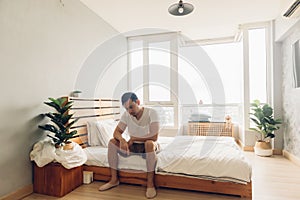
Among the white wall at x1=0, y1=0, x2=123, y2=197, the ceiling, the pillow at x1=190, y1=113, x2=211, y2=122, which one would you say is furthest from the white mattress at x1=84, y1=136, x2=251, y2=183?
the ceiling

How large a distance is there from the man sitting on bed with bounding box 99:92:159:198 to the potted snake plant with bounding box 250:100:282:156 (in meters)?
2.37

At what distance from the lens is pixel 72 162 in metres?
2.23

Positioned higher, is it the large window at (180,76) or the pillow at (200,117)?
the large window at (180,76)

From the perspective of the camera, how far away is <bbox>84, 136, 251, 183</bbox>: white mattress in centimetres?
209

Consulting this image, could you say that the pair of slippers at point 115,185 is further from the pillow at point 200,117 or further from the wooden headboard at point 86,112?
the pillow at point 200,117

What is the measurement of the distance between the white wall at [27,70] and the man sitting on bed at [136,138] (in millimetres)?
951

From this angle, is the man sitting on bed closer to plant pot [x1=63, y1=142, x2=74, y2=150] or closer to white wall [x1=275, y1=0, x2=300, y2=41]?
plant pot [x1=63, y1=142, x2=74, y2=150]

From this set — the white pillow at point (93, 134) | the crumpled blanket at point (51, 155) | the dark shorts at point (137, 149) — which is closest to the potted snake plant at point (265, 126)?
the dark shorts at point (137, 149)

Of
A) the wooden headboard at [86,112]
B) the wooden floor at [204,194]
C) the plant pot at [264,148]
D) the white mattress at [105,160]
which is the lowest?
the wooden floor at [204,194]

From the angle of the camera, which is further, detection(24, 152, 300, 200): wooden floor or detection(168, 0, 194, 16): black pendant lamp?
detection(168, 0, 194, 16): black pendant lamp

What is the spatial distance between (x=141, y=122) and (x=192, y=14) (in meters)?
2.33

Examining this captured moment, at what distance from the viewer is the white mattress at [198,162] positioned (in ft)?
6.86

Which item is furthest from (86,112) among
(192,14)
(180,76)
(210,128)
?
(210,128)

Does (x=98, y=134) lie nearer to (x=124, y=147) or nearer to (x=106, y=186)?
(x=124, y=147)
